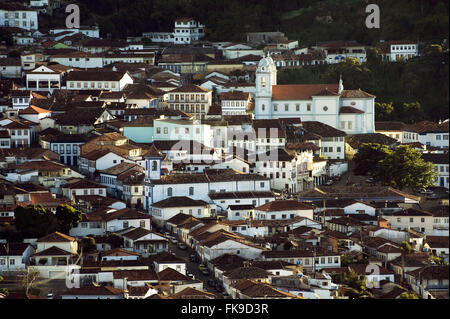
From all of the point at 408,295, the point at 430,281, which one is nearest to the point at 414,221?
the point at 430,281

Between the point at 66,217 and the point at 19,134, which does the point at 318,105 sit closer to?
the point at 19,134

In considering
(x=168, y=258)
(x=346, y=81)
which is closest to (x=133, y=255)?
(x=168, y=258)

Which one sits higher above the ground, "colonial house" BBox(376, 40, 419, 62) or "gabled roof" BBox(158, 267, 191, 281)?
"colonial house" BBox(376, 40, 419, 62)

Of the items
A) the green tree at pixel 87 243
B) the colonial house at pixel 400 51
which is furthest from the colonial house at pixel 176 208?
the colonial house at pixel 400 51

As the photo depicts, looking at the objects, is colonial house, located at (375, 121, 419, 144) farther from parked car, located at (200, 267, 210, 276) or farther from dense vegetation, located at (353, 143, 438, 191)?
parked car, located at (200, 267, 210, 276)

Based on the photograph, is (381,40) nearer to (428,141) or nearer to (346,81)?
(346,81)

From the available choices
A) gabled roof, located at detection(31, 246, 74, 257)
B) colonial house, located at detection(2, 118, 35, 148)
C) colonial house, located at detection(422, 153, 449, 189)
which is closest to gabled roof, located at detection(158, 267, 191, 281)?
gabled roof, located at detection(31, 246, 74, 257)
